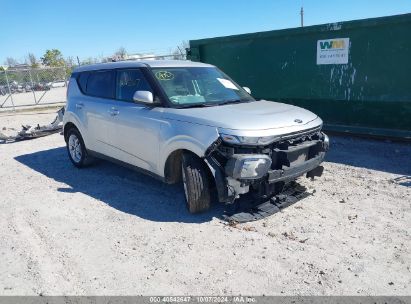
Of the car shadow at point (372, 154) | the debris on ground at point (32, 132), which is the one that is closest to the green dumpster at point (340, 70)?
the car shadow at point (372, 154)

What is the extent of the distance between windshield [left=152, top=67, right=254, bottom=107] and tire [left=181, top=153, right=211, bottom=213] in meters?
0.81

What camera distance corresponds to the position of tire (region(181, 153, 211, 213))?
433 cm

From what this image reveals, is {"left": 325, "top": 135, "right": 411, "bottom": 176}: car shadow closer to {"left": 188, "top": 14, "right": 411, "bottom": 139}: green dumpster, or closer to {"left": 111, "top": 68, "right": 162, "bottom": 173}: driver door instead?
{"left": 188, "top": 14, "right": 411, "bottom": 139}: green dumpster

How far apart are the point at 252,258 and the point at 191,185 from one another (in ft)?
3.73

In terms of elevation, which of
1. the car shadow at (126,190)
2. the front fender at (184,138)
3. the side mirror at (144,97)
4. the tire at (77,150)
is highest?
the side mirror at (144,97)

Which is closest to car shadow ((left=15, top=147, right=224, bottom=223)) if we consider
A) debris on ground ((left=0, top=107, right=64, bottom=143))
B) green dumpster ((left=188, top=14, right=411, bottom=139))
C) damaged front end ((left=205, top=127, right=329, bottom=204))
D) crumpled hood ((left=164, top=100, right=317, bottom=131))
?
damaged front end ((left=205, top=127, right=329, bottom=204))

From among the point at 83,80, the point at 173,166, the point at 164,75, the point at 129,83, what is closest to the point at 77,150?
the point at 83,80

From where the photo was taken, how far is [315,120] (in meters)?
4.79

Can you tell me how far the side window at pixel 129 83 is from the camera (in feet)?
17.1

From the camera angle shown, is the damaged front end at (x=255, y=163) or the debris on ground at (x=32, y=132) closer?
the damaged front end at (x=255, y=163)

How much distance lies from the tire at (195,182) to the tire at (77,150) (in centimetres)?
292

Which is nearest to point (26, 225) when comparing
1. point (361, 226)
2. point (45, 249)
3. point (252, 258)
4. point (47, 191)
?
point (45, 249)

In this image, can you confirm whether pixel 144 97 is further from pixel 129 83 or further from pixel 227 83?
pixel 227 83

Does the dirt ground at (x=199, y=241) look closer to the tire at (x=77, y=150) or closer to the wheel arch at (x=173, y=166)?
the wheel arch at (x=173, y=166)
